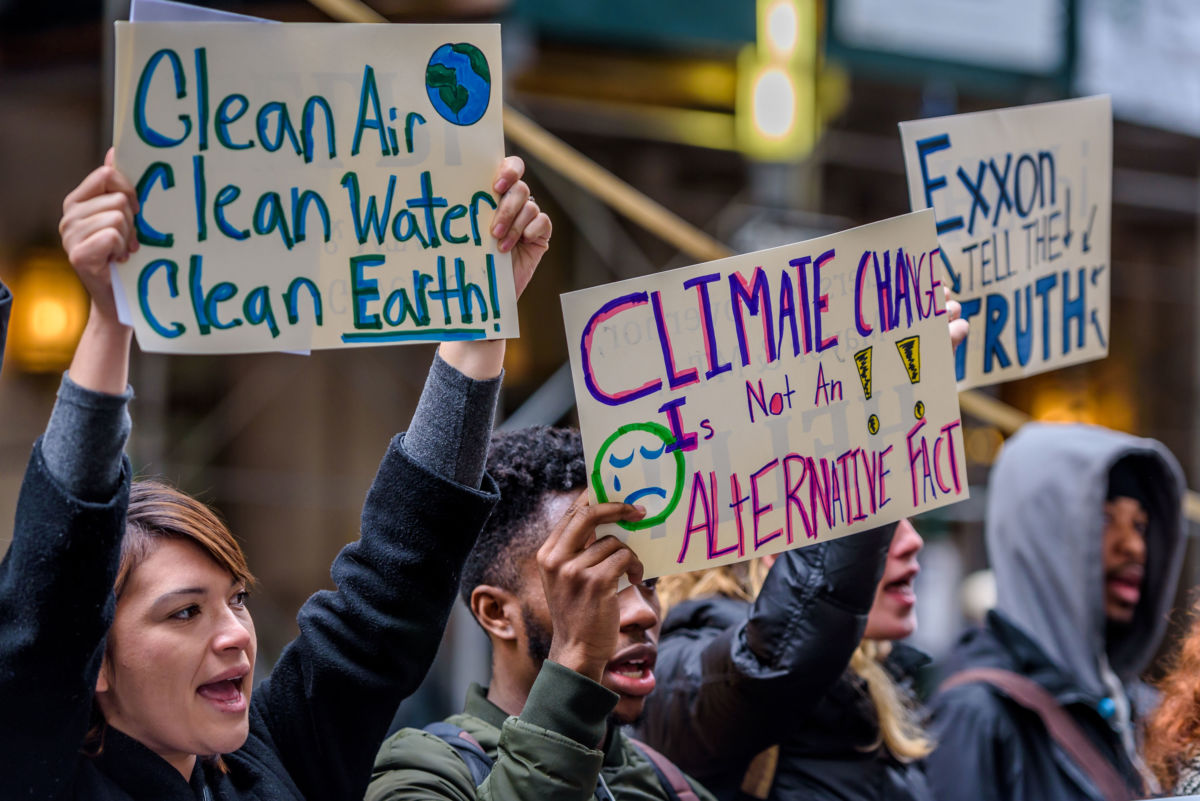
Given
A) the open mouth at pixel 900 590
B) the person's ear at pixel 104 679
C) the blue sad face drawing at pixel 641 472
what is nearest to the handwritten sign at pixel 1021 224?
the open mouth at pixel 900 590

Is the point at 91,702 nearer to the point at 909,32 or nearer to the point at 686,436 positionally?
the point at 686,436

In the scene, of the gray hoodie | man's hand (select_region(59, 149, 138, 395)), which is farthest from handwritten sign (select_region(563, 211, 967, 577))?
the gray hoodie

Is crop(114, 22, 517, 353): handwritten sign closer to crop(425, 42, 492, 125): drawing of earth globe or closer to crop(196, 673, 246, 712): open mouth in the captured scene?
crop(425, 42, 492, 125): drawing of earth globe

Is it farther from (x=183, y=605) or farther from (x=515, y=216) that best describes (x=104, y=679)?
(x=515, y=216)

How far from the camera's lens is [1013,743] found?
2424 millimetres

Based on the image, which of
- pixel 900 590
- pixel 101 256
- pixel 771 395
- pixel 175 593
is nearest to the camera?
pixel 101 256

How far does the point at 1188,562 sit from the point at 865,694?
838 cm

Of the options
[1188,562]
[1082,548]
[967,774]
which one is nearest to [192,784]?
[967,774]

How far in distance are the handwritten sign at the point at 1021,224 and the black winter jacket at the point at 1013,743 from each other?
26.9 inches

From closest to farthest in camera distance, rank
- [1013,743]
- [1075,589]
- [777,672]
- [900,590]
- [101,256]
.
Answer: [101,256] → [777,672] → [900,590] → [1013,743] → [1075,589]

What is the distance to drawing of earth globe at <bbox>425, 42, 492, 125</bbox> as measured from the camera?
1489 millimetres

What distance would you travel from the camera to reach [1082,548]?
2.70m

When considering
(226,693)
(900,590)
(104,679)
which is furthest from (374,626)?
(900,590)

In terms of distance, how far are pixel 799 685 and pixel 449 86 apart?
38.3 inches
